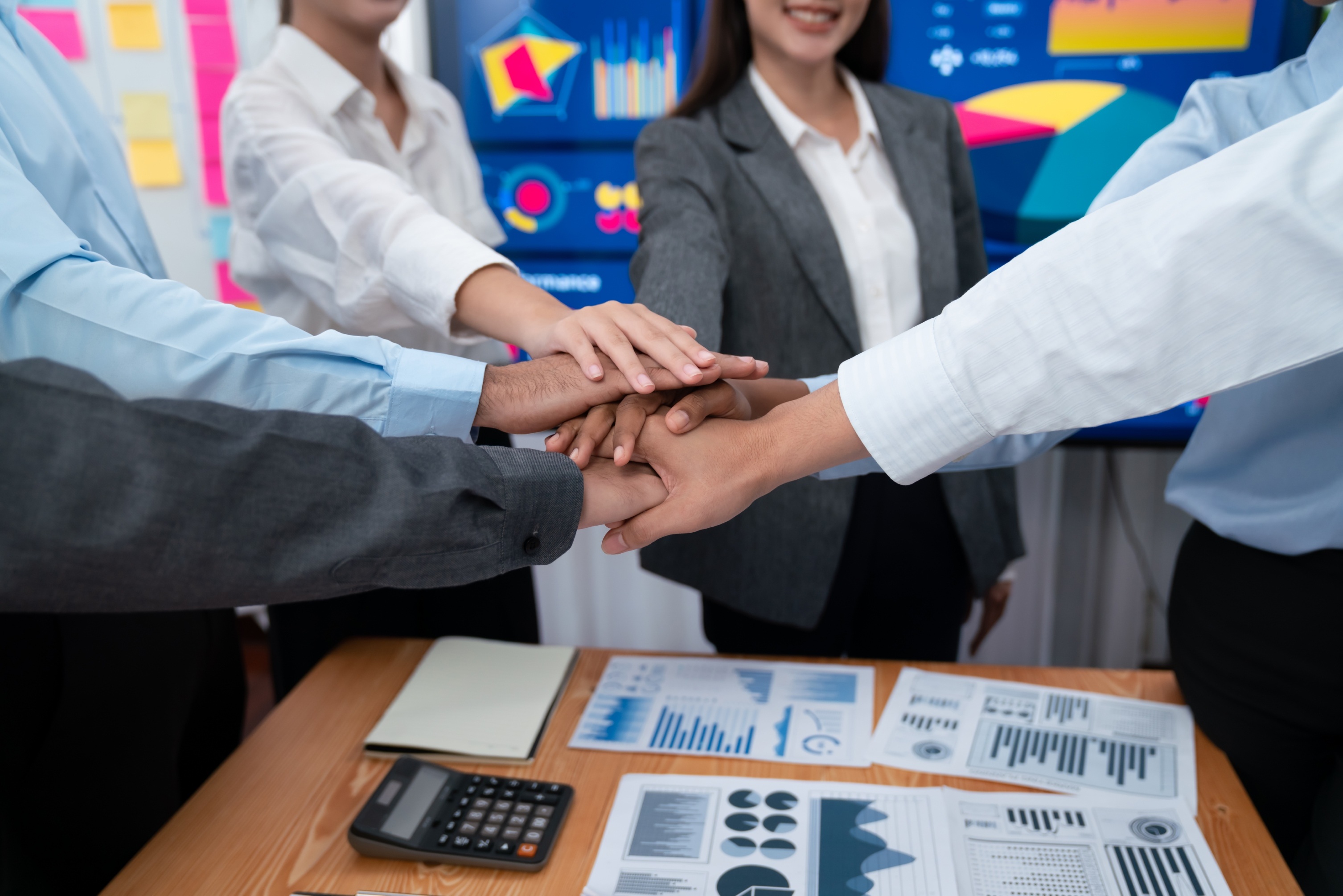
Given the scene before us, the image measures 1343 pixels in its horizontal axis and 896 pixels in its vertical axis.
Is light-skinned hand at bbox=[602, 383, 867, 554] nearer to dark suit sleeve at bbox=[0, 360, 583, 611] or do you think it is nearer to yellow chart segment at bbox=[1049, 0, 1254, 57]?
dark suit sleeve at bbox=[0, 360, 583, 611]

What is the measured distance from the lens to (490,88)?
234cm

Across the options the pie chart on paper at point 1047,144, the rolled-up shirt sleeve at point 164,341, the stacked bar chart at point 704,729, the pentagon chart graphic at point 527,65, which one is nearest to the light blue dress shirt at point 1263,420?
the stacked bar chart at point 704,729

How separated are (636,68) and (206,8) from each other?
1151 millimetres

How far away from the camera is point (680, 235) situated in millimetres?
1339

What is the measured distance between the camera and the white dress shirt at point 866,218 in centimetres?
149

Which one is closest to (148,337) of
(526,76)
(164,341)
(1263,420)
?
(164,341)

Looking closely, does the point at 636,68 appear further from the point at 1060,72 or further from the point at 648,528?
the point at 648,528

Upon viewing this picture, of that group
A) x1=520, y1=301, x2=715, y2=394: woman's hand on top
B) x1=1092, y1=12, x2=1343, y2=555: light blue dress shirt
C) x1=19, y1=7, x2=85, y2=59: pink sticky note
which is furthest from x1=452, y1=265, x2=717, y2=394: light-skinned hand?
x1=19, y1=7, x2=85, y2=59: pink sticky note

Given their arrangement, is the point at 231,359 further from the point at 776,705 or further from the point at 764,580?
the point at 764,580

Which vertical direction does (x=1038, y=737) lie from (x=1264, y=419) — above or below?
below

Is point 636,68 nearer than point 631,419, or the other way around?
point 631,419

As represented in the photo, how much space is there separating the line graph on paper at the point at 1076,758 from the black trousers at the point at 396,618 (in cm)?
74

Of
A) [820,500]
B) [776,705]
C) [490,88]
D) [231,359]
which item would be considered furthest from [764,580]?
[490,88]

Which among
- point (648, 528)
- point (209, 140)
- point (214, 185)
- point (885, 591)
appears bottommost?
point (885, 591)
